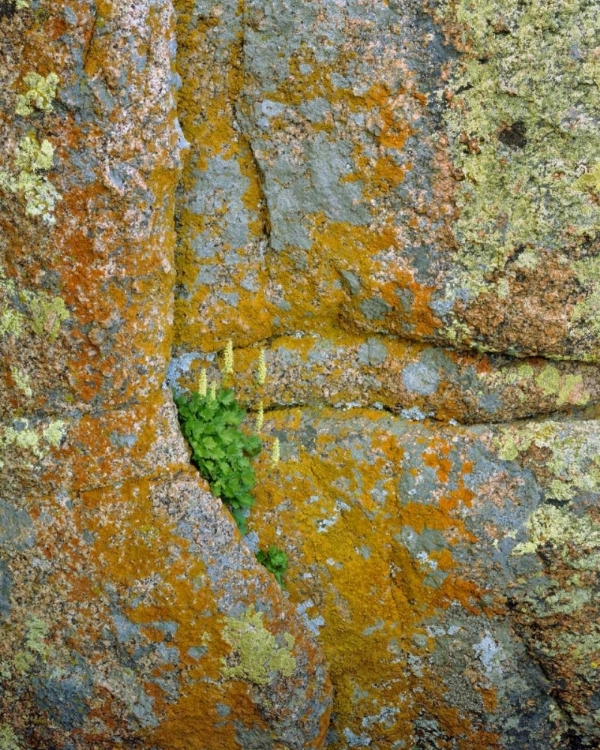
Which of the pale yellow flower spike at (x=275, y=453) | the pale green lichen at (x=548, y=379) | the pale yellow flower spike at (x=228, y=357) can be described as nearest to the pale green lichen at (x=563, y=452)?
the pale green lichen at (x=548, y=379)

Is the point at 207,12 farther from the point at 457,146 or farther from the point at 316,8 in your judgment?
the point at 457,146

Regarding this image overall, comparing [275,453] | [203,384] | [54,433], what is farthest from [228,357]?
[54,433]

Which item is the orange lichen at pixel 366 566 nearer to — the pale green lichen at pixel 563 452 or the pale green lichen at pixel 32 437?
the pale green lichen at pixel 563 452

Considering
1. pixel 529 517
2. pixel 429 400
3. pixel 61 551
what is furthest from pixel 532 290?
pixel 61 551

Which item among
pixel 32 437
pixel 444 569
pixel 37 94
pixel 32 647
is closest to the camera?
pixel 37 94

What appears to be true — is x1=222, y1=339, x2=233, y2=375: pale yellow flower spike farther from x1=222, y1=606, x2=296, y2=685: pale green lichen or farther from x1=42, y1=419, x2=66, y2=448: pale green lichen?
x1=222, y1=606, x2=296, y2=685: pale green lichen

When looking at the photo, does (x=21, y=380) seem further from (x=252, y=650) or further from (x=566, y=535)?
(x=566, y=535)

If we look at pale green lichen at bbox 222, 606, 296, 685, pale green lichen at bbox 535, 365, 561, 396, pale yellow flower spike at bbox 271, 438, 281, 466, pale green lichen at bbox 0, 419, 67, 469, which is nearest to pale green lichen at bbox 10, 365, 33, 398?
pale green lichen at bbox 0, 419, 67, 469
